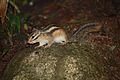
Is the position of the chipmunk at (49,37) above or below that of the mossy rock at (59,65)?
above

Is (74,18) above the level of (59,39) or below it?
below

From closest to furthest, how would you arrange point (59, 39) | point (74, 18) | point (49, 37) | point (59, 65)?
point (59, 65)
point (49, 37)
point (59, 39)
point (74, 18)

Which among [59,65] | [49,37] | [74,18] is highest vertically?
[49,37]

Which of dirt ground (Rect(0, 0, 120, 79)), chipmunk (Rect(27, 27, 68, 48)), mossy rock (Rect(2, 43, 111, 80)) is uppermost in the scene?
chipmunk (Rect(27, 27, 68, 48))

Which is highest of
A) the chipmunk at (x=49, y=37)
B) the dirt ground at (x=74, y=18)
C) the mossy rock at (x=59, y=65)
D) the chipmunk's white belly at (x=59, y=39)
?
the chipmunk at (x=49, y=37)

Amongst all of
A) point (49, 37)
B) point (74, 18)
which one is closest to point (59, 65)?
point (49, 37)

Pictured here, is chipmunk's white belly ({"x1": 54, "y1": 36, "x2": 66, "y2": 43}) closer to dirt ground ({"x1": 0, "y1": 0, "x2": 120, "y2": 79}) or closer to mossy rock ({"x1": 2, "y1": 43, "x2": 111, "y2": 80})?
mossy rock ({"x1": 2, "y1": 43, "x2": 111, "y2": 80})

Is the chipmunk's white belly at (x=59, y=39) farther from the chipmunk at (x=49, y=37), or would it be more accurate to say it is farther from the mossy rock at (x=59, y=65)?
the mossy rock at (x=59, y=65)

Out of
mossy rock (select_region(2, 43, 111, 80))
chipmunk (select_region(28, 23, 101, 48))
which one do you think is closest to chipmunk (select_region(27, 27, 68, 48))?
chipmunk (select_region(28, 23, 101, 48))

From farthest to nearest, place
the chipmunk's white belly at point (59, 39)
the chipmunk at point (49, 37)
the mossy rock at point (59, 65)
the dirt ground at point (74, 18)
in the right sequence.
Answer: the dirt ground at point (74, 18) < the chipmunk's white belly at point (59, 39) < the chipmunk at point (49, 37) < the mossy rock at point (59, 65)

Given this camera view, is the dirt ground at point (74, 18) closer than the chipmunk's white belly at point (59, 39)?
No

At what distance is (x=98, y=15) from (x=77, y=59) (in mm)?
3921

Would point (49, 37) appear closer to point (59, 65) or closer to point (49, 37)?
point (49, 37)

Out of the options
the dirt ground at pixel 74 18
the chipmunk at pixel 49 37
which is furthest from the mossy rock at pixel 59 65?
the dirt ground at pixel 74 18
